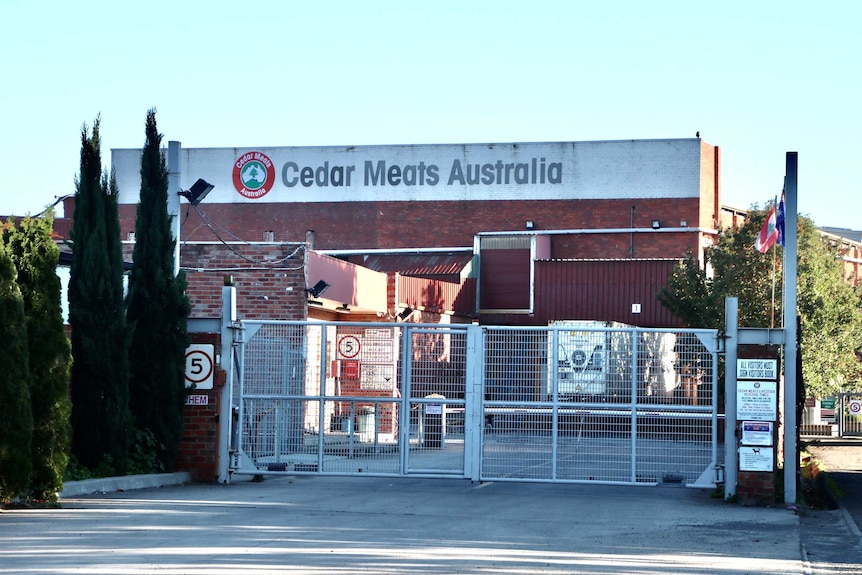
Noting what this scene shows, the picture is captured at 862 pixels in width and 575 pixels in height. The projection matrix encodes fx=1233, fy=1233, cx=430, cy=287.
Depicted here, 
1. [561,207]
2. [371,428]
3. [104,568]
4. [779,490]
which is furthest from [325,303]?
[561,207]

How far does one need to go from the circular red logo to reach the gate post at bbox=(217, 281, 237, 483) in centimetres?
3623

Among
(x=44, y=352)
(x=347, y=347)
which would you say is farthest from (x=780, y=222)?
(x=44, y=352)

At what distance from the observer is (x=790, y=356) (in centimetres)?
1531

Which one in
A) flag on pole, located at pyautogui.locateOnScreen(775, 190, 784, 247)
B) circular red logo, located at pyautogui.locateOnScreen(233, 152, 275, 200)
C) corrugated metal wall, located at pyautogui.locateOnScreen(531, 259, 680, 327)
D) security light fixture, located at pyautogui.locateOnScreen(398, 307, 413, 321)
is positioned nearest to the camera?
flag on pole, located at pyautogui.locateOnScreen(775, 190, 784, 247)

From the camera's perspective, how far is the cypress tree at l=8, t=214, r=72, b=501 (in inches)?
533

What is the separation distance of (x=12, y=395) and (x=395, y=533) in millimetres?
4348

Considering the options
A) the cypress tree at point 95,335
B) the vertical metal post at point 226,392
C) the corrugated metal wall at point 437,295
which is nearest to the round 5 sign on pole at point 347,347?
the vertical metal post at point 226,392

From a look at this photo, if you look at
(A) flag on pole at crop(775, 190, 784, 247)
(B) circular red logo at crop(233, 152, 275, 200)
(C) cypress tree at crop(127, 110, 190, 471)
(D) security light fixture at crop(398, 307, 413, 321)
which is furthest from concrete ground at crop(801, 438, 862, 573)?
(B) circular red logo at crop(233, 152, 275, 200)

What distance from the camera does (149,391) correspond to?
1712 centimetres

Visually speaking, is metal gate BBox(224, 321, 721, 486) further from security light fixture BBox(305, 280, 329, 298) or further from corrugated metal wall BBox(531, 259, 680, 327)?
corrugated metal wall BBox(531, 259, 680, 327)

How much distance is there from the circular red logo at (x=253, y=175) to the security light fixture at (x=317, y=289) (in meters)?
27.8

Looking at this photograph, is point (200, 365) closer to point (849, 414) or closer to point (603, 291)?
point (603, 291)

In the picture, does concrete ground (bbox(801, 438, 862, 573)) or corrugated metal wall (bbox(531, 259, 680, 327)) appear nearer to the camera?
concrete ground (bbox(801, 438, 862, 573))

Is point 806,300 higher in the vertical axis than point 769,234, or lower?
lower
